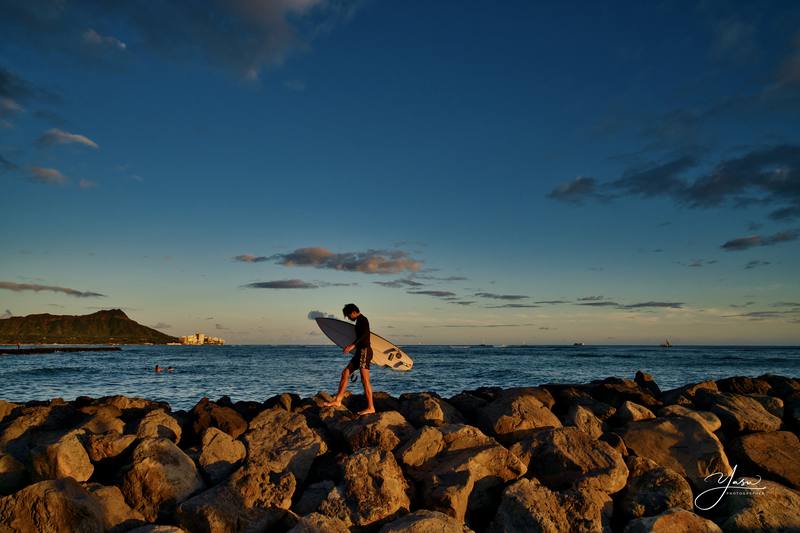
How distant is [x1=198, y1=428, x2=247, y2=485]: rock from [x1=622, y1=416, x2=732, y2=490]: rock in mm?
5390

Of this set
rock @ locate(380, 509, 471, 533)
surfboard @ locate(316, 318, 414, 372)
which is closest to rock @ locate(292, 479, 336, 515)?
rock @ locate(380, 509, 471, 533)

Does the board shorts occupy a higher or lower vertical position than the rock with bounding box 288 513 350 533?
higher

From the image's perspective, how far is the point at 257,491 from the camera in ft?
19.4

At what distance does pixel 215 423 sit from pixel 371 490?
416 cm

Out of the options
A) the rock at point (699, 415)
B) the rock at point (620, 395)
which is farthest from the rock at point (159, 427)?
the rock at point (620, 395)

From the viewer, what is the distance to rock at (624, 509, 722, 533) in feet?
17.0

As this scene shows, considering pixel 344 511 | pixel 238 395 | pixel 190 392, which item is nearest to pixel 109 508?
pixel 344 511

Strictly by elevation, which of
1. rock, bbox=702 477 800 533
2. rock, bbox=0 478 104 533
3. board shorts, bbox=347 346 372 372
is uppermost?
board shorts, bbox=347 346 372 372

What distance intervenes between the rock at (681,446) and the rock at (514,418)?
1.18 m

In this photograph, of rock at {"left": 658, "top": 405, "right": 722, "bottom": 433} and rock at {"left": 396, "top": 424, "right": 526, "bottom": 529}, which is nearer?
rock at {"left": 396, "top": 424, "right": 526, "bottom": 529}

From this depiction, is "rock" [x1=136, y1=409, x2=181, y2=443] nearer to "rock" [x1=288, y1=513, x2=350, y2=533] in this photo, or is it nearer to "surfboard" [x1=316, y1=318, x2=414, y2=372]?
"rock" [x1=288, y1=513, x2=350, y2=533]

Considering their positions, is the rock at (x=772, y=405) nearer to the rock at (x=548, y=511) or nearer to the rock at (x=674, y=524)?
the rock at (x=674, y=524)

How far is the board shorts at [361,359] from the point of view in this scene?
9.71 metres
